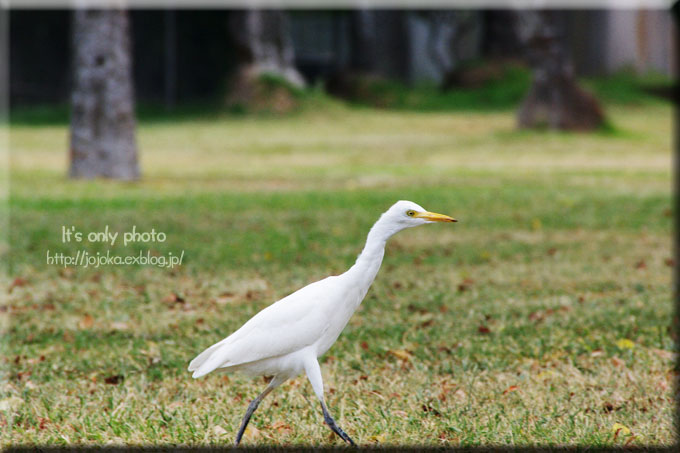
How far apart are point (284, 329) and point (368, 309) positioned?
2.62 meters

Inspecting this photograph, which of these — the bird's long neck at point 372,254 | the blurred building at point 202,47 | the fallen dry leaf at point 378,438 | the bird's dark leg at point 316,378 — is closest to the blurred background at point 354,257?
the fallen dry leaf at point 378,438

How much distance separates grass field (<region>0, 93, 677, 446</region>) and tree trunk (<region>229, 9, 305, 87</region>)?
34.2ft

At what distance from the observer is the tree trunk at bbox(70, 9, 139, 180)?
10727 mm

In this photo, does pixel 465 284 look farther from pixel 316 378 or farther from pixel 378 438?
pixel 316 378

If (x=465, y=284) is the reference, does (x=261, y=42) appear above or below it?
above

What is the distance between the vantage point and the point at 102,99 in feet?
36.3

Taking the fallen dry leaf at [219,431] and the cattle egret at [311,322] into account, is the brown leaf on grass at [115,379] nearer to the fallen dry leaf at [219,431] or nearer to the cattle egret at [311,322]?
the fallen dry leaf at [219,431]

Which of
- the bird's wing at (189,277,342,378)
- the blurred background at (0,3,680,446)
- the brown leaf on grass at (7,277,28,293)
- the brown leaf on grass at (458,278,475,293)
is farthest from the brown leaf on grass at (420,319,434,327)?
the brown leaf on grass at (7,277,28,293)

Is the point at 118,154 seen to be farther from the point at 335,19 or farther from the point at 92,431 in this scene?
the point at 335,19

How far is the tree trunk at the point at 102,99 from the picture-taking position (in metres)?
10.7

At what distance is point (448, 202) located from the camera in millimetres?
9867

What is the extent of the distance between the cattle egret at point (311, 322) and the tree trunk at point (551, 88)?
15.0 meters

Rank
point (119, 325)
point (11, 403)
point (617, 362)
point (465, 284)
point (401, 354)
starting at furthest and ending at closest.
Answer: point (465, 284)
point (119, 325)
point (401, 354)
point (617, 362)
point (11, 403)

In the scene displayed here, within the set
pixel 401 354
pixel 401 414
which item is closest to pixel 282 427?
pixel 401 414
